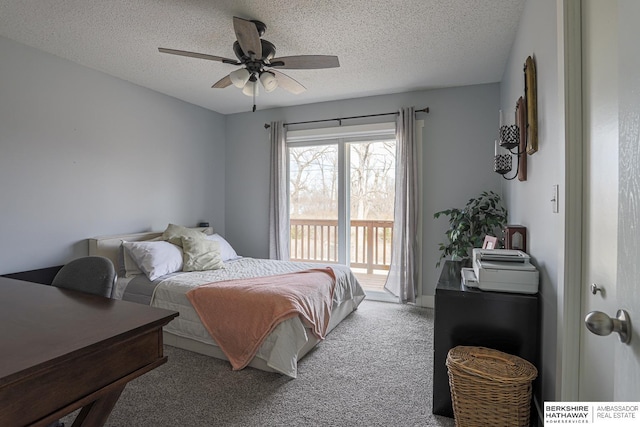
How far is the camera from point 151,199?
3746 millimetres

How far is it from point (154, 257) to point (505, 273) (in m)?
2.83

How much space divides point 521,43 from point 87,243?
4114 mm

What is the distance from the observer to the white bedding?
2.20m

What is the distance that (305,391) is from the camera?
2.05 meters

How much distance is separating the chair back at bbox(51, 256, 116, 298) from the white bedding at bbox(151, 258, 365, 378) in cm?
102

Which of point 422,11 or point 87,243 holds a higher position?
point 422,11

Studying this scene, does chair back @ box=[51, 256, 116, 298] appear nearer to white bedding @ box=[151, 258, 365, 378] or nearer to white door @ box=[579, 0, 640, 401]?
white bedding @ box=[151, 258, 365, 378]

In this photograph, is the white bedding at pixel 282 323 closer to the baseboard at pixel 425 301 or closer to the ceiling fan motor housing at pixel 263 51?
the baseboard at pixel 425 301

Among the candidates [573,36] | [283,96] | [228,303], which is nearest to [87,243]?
[228,303]

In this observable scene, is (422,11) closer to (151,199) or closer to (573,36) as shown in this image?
(573,36)

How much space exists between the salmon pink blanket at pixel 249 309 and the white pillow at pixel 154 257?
596 mm

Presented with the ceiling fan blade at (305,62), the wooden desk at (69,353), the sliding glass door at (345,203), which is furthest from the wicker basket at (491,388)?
the sliding glass door at (345,203)
